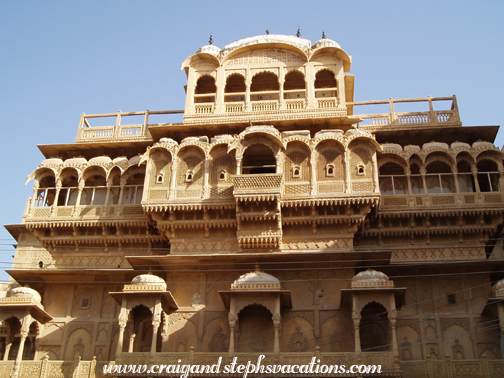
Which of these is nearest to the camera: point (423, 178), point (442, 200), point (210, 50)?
point (442, 200)

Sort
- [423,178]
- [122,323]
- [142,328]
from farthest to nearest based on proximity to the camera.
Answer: [423,178] → [142,328] → [122,323]

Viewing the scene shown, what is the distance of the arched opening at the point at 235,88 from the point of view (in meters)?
23.9

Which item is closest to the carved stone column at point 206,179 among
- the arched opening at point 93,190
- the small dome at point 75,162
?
the arched opening at point 93,190

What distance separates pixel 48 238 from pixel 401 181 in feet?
44.2

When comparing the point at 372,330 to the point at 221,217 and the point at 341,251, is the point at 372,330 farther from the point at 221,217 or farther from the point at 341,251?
the point at 221,217

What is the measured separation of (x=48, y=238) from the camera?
2242 centimetres

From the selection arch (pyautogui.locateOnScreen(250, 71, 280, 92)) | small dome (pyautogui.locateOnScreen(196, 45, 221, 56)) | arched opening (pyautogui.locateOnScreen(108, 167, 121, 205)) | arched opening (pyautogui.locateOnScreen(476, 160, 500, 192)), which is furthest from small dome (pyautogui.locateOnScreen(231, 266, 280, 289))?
small dome (pyautogui.locateOnScreen(196, 45, 221, 56))

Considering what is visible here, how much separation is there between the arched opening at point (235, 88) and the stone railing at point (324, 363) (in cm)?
1101

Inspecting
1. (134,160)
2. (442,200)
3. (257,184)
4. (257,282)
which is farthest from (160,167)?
(442,200)

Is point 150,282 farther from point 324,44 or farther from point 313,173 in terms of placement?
point 324,44

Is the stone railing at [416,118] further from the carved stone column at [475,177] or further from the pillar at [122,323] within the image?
the pillar at [122,323]

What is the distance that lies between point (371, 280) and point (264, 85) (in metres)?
11.3

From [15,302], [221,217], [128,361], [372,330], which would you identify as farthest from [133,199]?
[372,330]

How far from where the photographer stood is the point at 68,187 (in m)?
23.1
